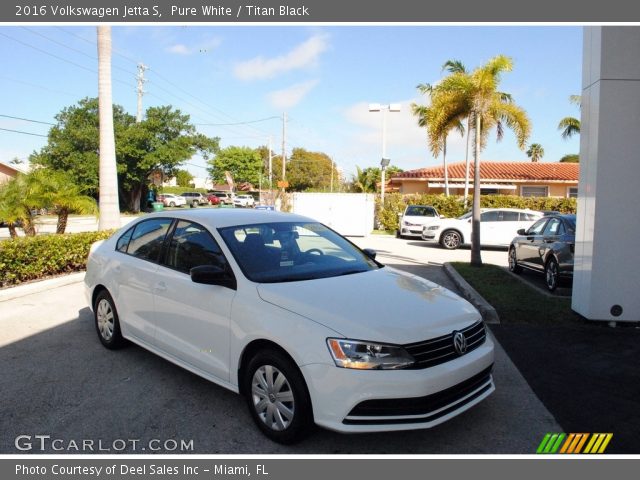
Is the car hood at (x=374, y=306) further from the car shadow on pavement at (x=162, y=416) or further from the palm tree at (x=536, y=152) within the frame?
the palm tree at (x=536, y=152)

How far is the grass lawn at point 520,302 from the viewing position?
22.6 feet

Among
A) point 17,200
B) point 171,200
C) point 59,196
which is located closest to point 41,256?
point 17,200

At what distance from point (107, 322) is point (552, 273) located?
288 inches

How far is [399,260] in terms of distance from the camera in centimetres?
1409

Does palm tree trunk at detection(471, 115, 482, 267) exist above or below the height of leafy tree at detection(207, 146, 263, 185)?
below

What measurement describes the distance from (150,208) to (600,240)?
4338cm

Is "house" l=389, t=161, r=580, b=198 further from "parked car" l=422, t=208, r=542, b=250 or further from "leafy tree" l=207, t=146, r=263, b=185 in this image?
"leafy tree" l=207, t=146, r=263, b=185

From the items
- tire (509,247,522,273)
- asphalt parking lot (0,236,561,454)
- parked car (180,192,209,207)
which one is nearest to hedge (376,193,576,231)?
tire (509,247,522,273)

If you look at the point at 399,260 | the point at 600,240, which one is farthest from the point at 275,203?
the point at 600,240

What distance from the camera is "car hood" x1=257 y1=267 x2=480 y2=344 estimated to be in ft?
10.8

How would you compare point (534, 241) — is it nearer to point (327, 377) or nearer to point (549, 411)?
point (549, 411)

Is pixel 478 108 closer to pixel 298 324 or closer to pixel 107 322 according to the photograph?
pixel 107 322

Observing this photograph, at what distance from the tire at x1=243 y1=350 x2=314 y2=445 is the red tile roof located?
31.3m

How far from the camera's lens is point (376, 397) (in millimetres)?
3135
